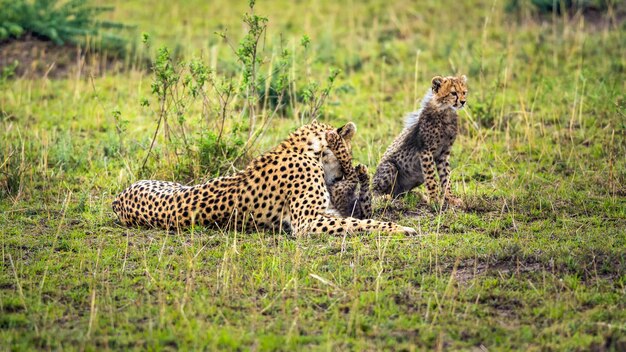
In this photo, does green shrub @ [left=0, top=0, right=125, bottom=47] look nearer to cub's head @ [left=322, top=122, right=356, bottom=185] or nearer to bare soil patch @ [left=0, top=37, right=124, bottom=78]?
bare soil patch @ [left=0, top=37, right=124, bottom=78]

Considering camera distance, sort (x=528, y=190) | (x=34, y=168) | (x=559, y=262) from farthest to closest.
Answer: (x=34, y=168)
(x=528, y=190)
(x=559, y=262)

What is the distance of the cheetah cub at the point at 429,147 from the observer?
7406 millimetres

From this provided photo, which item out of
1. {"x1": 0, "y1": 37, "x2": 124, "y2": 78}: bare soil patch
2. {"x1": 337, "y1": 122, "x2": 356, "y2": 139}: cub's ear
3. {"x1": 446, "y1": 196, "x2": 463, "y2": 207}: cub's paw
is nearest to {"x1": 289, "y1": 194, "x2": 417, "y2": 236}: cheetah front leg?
{"x1": 337, "y1": 122, "x2": 356, "y2": 139}: cub's ear

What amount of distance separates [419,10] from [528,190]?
685 cm

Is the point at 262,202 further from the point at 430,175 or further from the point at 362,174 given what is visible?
the point at 430,175

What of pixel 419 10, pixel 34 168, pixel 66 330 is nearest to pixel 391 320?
pixel 66 330

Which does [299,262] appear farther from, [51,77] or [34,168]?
[51,77]

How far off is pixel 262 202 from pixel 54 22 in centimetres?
599

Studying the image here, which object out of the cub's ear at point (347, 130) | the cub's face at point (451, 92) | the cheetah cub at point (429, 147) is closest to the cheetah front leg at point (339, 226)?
the cub's ear at point (347, 130)

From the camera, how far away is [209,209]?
6512 mm

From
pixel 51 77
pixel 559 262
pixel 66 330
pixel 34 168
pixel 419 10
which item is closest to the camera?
pixel 66 330

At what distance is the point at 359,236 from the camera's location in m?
6.37

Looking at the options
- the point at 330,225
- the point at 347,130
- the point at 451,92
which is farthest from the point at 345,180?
the point at 451,92

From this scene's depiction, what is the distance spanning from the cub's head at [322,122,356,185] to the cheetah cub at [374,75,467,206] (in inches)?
26.0
